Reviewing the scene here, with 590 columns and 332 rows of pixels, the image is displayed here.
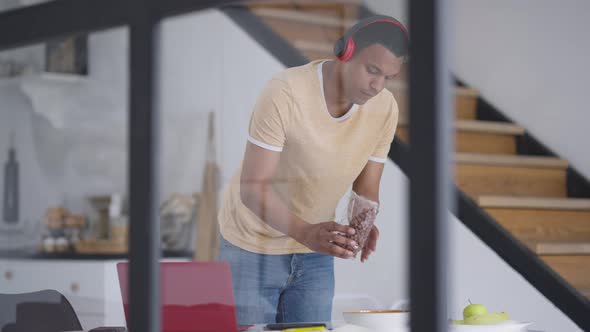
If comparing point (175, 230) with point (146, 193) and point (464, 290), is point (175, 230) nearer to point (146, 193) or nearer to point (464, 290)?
point (146, 193)

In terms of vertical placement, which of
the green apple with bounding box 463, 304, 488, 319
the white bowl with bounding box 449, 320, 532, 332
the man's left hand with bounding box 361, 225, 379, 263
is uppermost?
the man's left hand with bounding box 361, 225, 379, 263

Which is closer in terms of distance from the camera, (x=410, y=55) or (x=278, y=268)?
(x=410, y=55)

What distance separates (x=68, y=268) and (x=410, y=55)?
32.8 inches

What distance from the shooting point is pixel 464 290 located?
1727mm

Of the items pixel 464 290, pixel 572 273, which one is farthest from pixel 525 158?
pixel 464 290

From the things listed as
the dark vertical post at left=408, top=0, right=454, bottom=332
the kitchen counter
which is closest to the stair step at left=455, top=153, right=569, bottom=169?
the kitchen counter

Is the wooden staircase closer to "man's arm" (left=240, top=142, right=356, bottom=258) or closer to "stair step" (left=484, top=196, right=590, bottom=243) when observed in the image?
"stair step" (left=484, top=196, right=590, bottom=243)

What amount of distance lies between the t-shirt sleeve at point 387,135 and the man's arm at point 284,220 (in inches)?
4.5

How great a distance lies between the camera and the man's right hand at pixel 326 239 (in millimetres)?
1148

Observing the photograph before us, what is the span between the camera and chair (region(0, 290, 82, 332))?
4.25 feet

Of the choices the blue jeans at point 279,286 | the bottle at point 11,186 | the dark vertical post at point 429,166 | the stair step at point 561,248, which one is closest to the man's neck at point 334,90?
the blue jeans at point 279,286

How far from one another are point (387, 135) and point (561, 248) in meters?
2.31

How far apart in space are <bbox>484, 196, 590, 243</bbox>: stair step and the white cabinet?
2185 millimetres

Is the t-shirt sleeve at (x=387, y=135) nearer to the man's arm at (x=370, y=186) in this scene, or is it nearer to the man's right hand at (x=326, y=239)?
the man's arm at (x=370, y=186)
